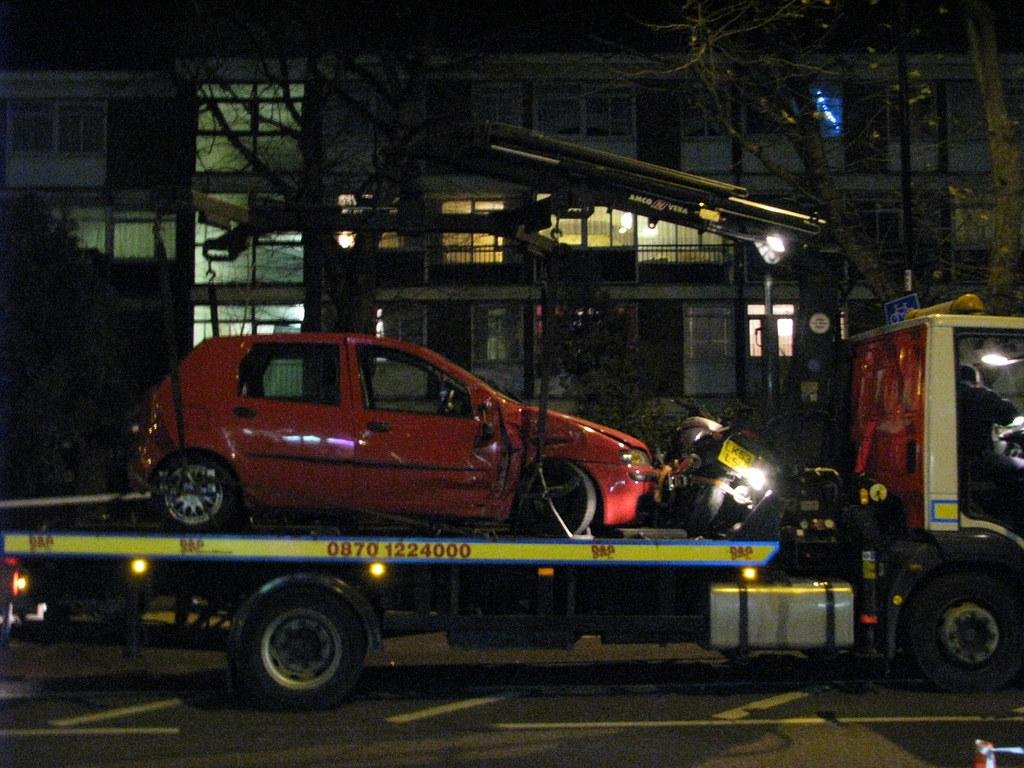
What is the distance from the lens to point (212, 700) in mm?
8367

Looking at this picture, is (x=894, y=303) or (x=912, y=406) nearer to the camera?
(x=912, y=406)

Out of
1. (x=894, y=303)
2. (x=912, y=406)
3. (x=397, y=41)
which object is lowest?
(x=912, y=406)

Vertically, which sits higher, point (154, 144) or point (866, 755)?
point (154, 144)

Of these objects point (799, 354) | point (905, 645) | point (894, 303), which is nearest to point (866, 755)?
point (905, 645)

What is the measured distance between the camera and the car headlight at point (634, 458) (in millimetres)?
8789

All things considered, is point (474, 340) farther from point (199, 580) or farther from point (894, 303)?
point (199, 580)

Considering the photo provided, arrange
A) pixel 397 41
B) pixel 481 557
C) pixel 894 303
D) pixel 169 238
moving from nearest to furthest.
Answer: pixel 481 557 < pixel 894 303 < pixel 397 41 < pixel 169 238

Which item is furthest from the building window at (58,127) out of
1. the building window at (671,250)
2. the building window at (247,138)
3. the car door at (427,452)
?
the car door at (427,452)

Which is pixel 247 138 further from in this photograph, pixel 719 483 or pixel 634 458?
pixel 719 483

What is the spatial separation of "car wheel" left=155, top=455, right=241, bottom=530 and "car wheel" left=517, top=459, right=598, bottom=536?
7.12ft

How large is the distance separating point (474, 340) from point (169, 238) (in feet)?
26.7

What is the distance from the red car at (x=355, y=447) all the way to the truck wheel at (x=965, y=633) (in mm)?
2241

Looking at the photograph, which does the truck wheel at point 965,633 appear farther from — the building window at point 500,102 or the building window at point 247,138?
the building window at point 500,102

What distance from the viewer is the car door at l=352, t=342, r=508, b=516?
27.7 ft
